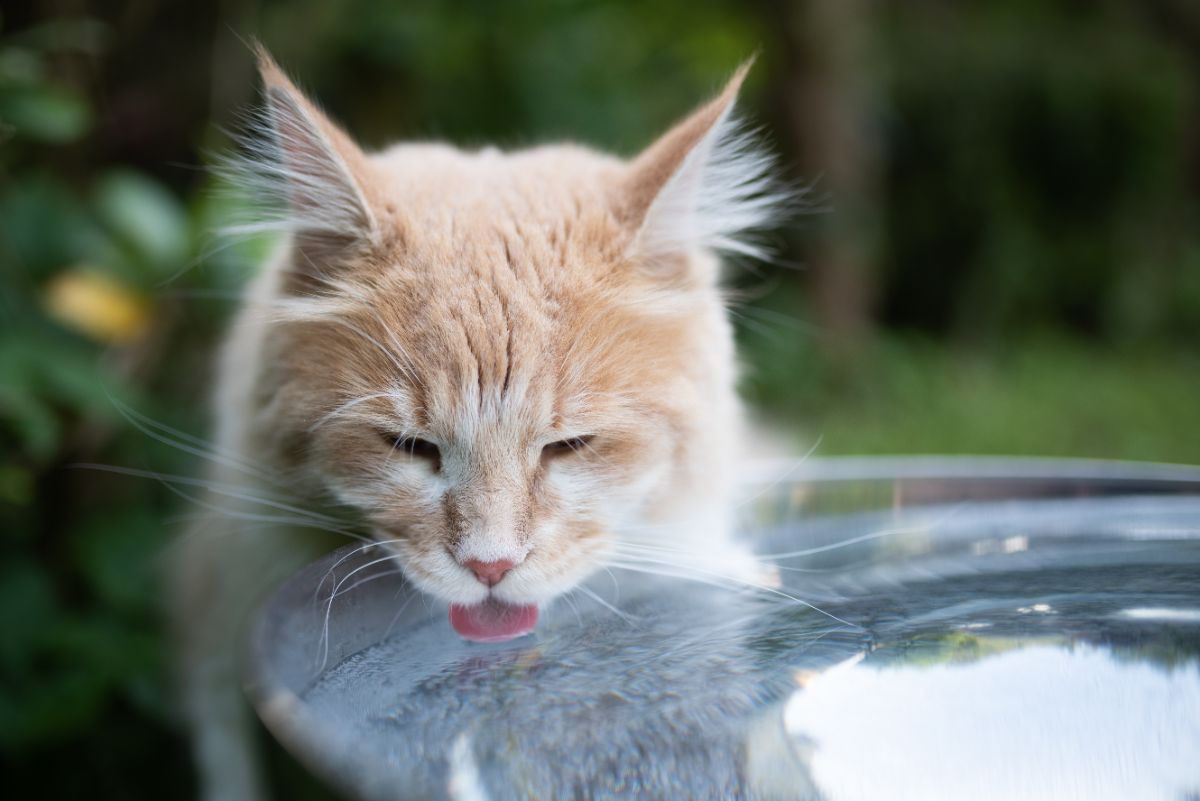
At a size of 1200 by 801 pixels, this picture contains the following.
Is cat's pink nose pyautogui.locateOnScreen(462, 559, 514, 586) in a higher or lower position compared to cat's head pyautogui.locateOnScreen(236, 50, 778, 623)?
lower

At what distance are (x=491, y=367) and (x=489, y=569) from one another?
327mm

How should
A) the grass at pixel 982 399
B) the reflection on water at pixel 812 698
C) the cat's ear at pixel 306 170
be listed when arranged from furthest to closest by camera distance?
the grass at pixel 982 399, the cat's ear at pixel 306 170, the reflection on water at pixel 812 698

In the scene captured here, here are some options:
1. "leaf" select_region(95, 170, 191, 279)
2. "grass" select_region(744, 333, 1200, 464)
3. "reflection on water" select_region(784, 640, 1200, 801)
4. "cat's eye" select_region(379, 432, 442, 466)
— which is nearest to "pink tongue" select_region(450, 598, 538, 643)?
"cat's eye" select_region(379, 432, 442, 466)

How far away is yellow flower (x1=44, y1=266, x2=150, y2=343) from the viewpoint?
9.52ft

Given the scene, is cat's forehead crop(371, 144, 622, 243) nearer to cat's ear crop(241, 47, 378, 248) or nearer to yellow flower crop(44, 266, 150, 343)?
cat's ear crop(241, 47, 378, 248)

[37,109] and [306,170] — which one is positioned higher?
[37,109]

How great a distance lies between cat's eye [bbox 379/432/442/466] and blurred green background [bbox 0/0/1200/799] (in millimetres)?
699

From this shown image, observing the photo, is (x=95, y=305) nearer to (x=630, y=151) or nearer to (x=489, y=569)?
(x=489, y=569)

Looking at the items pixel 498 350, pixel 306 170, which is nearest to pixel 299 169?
pixel 306 170

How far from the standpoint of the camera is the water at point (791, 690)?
102cm

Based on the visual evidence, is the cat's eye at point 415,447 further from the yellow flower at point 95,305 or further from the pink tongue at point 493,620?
the yellow flower at point 95,305

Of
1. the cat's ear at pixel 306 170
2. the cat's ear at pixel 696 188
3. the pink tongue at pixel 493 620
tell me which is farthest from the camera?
the cat's ear at pixel 696 188

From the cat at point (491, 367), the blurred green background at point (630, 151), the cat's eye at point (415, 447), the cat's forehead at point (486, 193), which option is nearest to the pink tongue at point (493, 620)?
the cat at point (491, 367)

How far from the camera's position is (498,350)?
5.52 ft
